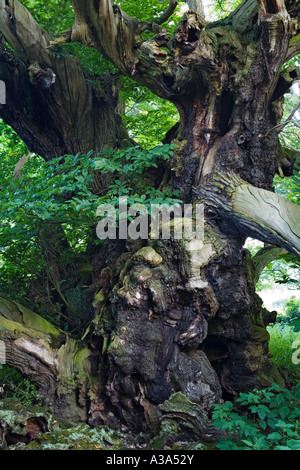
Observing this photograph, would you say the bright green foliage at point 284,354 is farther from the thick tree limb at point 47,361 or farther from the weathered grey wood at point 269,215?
the thick tree limb at point 47,361

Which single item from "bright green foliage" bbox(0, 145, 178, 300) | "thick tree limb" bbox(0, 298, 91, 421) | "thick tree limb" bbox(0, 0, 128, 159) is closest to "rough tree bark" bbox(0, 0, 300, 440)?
"thick tree limb" bbox(0, 298, 91, 421)

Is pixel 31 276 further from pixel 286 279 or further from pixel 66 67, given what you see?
pixel 286 279

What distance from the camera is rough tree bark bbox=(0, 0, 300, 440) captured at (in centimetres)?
346

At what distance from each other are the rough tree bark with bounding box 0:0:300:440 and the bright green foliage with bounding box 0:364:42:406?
478 millimetres

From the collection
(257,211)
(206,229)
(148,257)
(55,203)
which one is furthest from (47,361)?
(257,211)

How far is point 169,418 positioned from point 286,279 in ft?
5.31

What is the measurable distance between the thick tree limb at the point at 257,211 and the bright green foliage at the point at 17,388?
234 centimetres

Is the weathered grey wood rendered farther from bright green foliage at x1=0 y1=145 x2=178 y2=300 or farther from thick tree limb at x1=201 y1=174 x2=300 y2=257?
bright green foliage at x1=0 y1=145 x2=178 y2=300

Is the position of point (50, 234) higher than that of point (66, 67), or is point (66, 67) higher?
point (66, 67)

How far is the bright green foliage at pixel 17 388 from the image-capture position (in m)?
3.60

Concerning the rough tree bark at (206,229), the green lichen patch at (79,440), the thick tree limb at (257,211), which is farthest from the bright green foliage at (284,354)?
the green lichen patch at (79,440)
